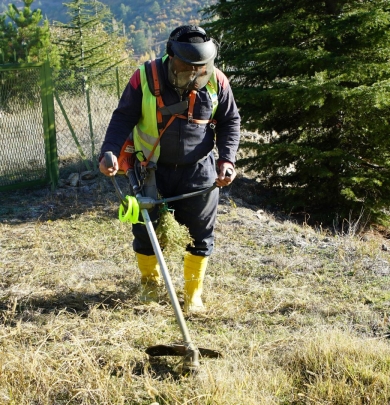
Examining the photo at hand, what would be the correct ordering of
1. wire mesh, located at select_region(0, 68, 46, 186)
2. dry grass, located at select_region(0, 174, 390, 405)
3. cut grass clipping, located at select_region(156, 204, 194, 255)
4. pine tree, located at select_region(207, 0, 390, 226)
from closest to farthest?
dry grass, located at select_region(0, 174, 390, 405) → cut grass clipping, located at select_region(156, 204, 194, 255) → pine tree, located at select_region(207, 0, 390, 226) → wire mesh, located at select_region(0, 68, 46, 186)

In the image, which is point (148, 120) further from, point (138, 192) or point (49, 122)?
point (49, 122)

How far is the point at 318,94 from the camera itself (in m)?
7.21

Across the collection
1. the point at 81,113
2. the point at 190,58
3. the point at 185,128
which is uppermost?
the point at 190,58

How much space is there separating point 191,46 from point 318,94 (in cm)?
410

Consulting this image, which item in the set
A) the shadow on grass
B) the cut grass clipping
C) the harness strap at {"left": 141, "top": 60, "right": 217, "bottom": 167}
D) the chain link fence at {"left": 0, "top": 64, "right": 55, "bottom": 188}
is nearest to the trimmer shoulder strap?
the harness strap at {"left": 141, "top": 60, "right": 217, "bottom": 167}

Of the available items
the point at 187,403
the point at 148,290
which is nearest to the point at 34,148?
the point at 148,290

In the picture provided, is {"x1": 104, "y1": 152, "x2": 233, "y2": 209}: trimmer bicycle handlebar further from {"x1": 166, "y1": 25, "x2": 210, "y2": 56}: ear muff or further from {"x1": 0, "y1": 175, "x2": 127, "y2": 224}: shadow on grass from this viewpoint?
{"x1": 0, "y1": 175, "x2": 127, "y2": 224}: shadow on grass

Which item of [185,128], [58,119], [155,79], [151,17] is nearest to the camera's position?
[155,79]

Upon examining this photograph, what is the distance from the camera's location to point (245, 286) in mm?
4809

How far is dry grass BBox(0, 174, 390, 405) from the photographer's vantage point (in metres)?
3.07

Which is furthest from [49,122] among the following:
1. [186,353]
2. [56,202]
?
[186,353]

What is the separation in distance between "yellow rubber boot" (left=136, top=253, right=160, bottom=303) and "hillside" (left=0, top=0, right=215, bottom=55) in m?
115

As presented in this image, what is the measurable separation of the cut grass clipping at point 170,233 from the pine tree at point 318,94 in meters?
3.97

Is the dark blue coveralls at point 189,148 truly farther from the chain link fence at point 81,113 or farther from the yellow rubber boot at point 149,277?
the chain link fence at point 81,113
